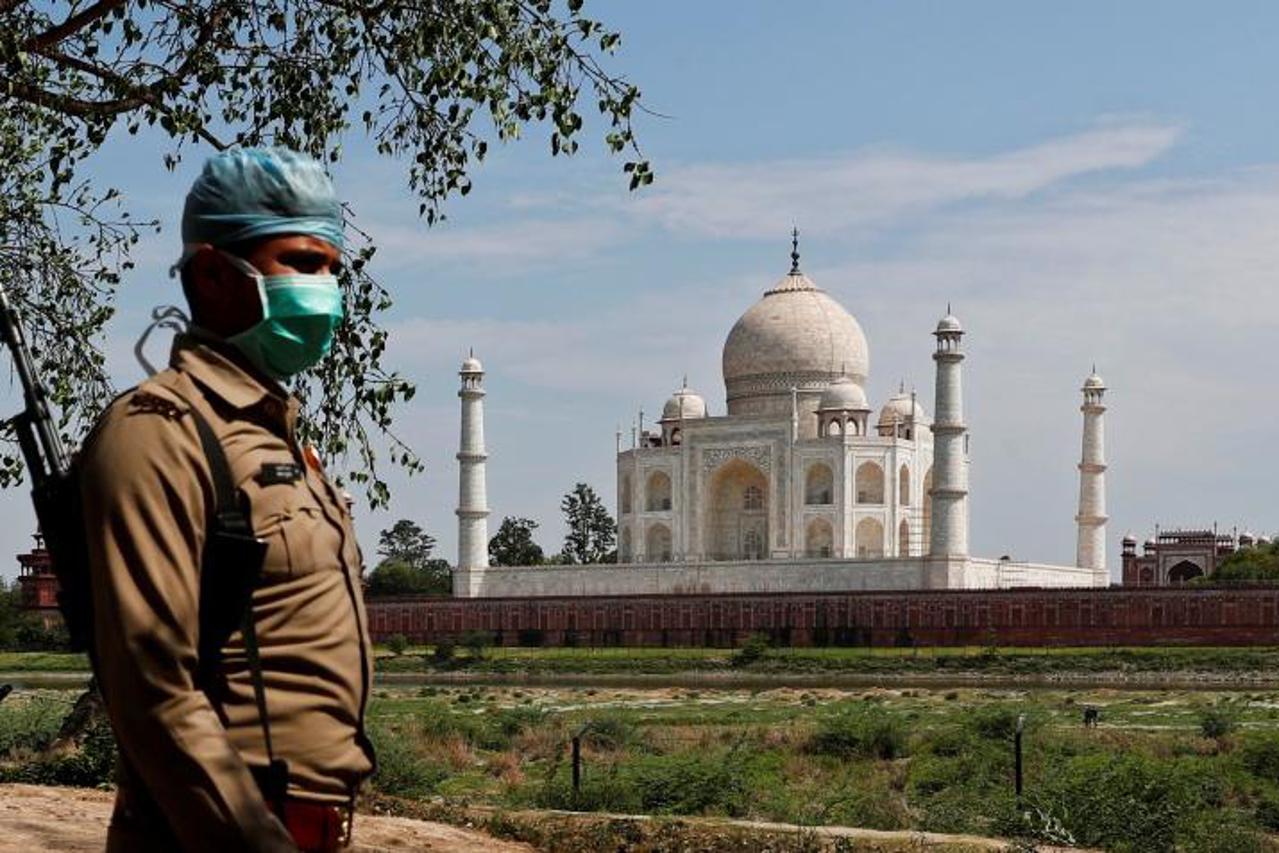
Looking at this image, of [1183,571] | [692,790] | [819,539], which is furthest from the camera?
[1183,571]

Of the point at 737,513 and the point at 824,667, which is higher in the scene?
the point at 737,513

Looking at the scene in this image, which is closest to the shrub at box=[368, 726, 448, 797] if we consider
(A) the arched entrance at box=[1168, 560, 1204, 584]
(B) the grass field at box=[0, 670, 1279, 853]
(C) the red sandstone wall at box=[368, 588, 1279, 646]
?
(B) the grass field at box=[0, 670, 1279, 853]

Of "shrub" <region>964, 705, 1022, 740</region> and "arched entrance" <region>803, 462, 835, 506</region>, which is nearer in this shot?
"shrub" <region>964, 705, 1022, 740</region>

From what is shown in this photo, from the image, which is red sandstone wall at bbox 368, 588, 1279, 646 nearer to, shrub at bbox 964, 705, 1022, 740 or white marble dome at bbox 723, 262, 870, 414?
white marble dome at bbox 723, 262, 870, 414

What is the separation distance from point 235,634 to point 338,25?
6.29m

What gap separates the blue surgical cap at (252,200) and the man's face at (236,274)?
0.05ft

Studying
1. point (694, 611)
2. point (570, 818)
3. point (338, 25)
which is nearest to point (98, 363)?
point (338, 25)

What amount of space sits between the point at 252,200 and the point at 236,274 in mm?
90

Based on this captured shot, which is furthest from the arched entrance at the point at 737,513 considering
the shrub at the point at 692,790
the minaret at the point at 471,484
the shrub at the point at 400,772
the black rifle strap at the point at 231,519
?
the black rifle strap at the point at 231,519

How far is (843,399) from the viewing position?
5253 cm

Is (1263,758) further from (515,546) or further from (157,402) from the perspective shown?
(515,546)

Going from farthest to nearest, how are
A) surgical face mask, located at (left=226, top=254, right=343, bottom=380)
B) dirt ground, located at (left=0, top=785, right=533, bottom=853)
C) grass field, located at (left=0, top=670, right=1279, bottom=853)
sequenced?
grass field, located at (left=0, top=670, right=1279, bottom=853) → dirt ground, located at (left=0, top=785, right=533, bottom=853) → surgical face mask, located at (left=226, top=254, right=343, bottom=380)

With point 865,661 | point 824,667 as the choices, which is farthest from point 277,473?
point 865,661

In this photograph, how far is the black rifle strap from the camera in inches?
82.4
